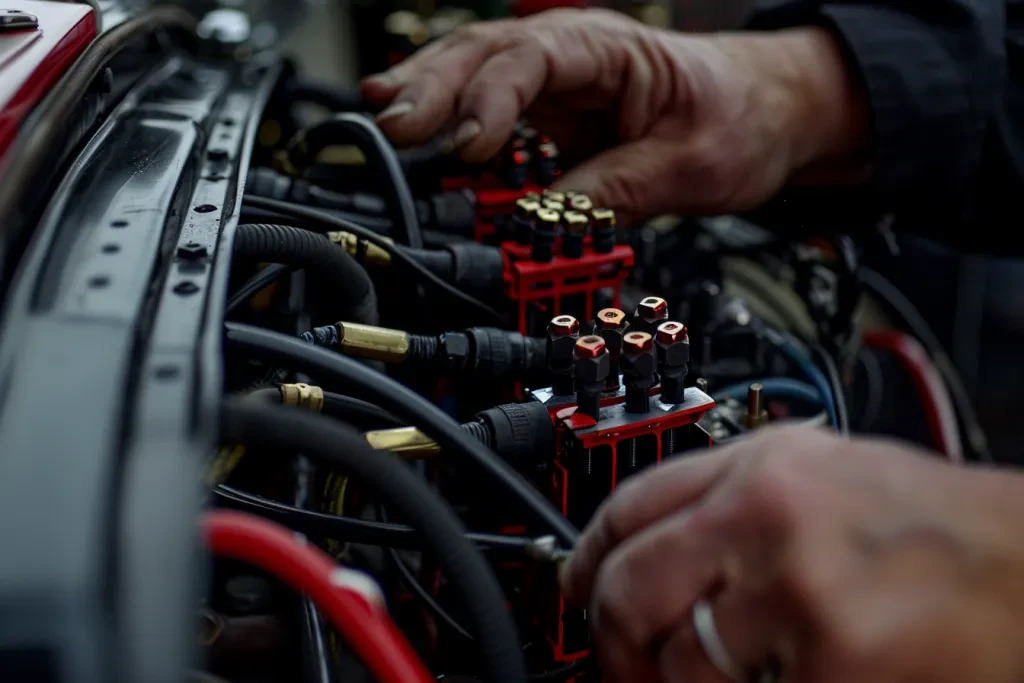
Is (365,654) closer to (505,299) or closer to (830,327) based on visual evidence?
(505,299)

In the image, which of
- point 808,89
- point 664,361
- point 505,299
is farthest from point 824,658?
point 808,89

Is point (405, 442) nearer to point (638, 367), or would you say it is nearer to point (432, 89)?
point (638, 367)

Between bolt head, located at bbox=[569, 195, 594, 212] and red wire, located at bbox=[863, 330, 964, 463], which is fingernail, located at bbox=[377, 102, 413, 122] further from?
red wire, located at bbox=[863, 330, 964, 463]

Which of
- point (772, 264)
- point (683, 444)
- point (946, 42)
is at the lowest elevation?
point (772, 264)

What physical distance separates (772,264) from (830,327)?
0.27m

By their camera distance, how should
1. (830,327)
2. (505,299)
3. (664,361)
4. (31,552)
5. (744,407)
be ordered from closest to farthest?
1. (31,552)
2. (664,361)
3. (505,299)
4. (744,407)
5. (830,327)

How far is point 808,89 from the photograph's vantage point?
1.10 metres

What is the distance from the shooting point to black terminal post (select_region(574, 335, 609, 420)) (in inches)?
20.5

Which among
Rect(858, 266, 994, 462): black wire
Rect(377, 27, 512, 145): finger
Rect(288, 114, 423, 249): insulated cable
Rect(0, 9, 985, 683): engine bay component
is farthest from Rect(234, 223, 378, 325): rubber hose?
Rect(858, 266, 994, 462): black wire

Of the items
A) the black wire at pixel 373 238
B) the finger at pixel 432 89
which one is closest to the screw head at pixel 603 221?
the black wire at pixel 373 238

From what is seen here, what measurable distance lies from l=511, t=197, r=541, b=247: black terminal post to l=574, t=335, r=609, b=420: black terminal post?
0.62ft

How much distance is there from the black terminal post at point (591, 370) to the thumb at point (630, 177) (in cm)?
50

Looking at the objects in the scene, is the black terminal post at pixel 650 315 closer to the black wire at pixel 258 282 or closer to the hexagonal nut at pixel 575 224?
the hexagonal nut at pixel 575 224

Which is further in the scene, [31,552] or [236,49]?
[236,49]
